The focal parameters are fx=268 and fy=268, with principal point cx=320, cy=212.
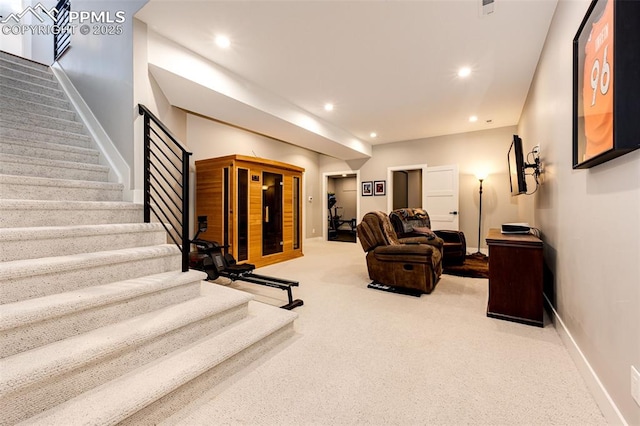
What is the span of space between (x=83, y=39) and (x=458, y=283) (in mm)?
5817

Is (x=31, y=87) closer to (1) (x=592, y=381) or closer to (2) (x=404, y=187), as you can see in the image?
(1) (x=592, y=381)

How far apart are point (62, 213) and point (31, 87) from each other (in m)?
2.68

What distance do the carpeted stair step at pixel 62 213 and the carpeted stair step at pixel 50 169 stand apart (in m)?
0.69

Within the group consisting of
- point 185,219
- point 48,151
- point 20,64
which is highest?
point 20,64

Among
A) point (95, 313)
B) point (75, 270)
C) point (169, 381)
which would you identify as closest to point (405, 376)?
point (169, 381)

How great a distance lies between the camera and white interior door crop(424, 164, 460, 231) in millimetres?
6262

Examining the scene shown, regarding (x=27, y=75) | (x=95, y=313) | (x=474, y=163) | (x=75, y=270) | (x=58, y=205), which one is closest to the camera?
(x=95, y=313)

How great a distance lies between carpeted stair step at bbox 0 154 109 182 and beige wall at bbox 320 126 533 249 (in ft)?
20.6

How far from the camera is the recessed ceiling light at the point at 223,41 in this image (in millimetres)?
2896

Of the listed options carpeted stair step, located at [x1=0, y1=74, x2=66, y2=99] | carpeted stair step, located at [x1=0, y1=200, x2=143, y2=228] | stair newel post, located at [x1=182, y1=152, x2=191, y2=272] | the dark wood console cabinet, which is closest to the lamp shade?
the dark wood console cabinet

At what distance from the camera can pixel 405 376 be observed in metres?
1.69

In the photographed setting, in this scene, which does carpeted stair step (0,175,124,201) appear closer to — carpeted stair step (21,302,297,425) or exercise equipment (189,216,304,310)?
exercise equipment (189,216,304,310)

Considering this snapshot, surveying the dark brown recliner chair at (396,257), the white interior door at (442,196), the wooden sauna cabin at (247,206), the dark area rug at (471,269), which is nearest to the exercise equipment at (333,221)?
the white interior door at (442,196)

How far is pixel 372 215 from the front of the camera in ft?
12.0
